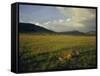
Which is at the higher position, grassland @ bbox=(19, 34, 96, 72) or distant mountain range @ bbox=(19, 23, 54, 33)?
distant mountain range @ bbox=(19, 23, 54, 33)

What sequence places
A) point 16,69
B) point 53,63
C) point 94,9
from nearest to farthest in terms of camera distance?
point 16,69 < point 53,63 < point 94,9

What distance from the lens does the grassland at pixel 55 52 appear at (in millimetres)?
3336

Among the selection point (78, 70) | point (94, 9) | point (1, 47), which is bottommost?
point (78, 70)

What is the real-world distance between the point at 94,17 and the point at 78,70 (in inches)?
27.2

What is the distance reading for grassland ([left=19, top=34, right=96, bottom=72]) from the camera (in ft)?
10.9

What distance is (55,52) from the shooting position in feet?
11.5

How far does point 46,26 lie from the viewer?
136 inches

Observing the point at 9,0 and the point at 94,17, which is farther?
the point at 94,17

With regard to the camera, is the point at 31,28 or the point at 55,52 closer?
the point at 31,28

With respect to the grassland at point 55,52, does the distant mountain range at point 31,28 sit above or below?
above

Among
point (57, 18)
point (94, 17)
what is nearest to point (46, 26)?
point (57, 18)

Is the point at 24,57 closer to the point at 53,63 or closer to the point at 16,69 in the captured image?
the point at 16,69

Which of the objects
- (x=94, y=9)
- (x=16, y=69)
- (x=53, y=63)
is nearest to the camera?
(x=16, y=69)

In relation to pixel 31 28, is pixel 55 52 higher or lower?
lower
